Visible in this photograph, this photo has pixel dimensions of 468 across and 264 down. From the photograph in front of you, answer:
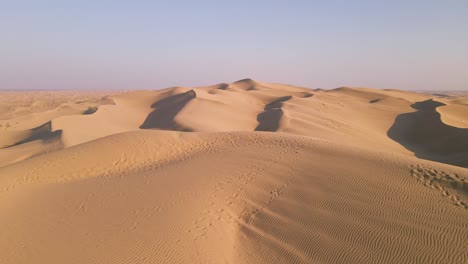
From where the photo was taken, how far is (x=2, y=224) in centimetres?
689

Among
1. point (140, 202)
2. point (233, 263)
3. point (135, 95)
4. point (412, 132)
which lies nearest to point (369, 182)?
point (233, 263)

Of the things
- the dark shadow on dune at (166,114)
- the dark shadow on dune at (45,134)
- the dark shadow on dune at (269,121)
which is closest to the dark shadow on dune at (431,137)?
the dark shadow on dune at (269,121)

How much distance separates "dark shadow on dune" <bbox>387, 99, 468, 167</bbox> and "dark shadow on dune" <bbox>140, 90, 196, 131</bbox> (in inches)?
578

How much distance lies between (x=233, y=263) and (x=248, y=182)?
3342 millimetres

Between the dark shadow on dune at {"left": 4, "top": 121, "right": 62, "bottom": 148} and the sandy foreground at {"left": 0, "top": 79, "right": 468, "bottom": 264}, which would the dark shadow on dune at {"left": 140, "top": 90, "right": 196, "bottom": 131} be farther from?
the sandy foreground at {"left": 0, "top": 79, "right": 468, "bottom": 264}

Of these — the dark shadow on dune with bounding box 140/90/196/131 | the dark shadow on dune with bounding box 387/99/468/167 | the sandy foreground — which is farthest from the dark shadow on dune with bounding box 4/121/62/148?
the dark shadow on dune with bounding box 387/99/468/167

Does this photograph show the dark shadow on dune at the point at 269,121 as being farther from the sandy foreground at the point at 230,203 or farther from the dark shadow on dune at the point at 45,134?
the dark shadow on dune at the point at 45,134

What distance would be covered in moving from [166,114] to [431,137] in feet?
65.2

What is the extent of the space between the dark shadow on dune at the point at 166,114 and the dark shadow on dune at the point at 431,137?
1467cm

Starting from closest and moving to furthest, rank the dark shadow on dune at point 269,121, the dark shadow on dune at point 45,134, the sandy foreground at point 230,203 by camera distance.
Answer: the sandy foreground at point 230,203, the dark shadow on dune at point 45,134, the dark shadow on dune at point 269,121

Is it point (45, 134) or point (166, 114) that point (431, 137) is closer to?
point (166, 114)

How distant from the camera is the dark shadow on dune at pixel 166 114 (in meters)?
23.3

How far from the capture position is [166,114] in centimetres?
2783

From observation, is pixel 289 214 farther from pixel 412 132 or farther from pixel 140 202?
pixel 412 132
